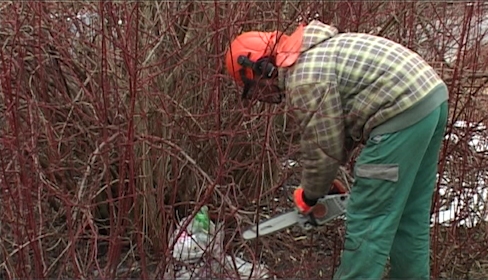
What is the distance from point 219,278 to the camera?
12.2 feet

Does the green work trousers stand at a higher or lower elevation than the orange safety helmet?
lower

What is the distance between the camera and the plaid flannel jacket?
311 centimetres

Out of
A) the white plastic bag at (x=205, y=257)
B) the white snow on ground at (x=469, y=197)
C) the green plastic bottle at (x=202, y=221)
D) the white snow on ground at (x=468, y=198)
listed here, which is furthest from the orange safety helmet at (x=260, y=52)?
the white snow on ground at (x=469, y=197)

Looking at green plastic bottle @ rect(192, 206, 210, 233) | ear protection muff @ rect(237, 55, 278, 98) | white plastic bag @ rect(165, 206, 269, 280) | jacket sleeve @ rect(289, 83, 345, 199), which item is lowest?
white plastic bag @ rect(165, 206, 269, 280)

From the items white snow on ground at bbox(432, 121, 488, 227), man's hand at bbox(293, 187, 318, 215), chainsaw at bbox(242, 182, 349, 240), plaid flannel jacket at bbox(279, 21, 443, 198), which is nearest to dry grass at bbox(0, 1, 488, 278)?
white snow on ground at bbox(432, 121, 488, 227)

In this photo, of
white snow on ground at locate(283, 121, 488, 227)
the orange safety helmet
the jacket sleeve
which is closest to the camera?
the jacket sleeve

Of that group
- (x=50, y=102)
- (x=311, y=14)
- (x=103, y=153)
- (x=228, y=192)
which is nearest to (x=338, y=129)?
(x=228, y=192)

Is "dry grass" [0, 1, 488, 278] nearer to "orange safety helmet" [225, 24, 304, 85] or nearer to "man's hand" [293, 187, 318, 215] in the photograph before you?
"orange safety helmet" [225, 24, 304, 85]

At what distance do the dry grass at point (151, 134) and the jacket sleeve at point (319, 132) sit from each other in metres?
0.45

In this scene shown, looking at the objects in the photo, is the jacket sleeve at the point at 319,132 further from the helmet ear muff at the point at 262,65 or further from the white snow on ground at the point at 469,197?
the white snow on ground at the point at 469,197

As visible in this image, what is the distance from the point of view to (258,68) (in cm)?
328

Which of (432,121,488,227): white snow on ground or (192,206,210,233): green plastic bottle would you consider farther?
(432,121,488,227): white snow on ground

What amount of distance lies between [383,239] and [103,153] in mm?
1448

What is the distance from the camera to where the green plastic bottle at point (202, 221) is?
158 inches
